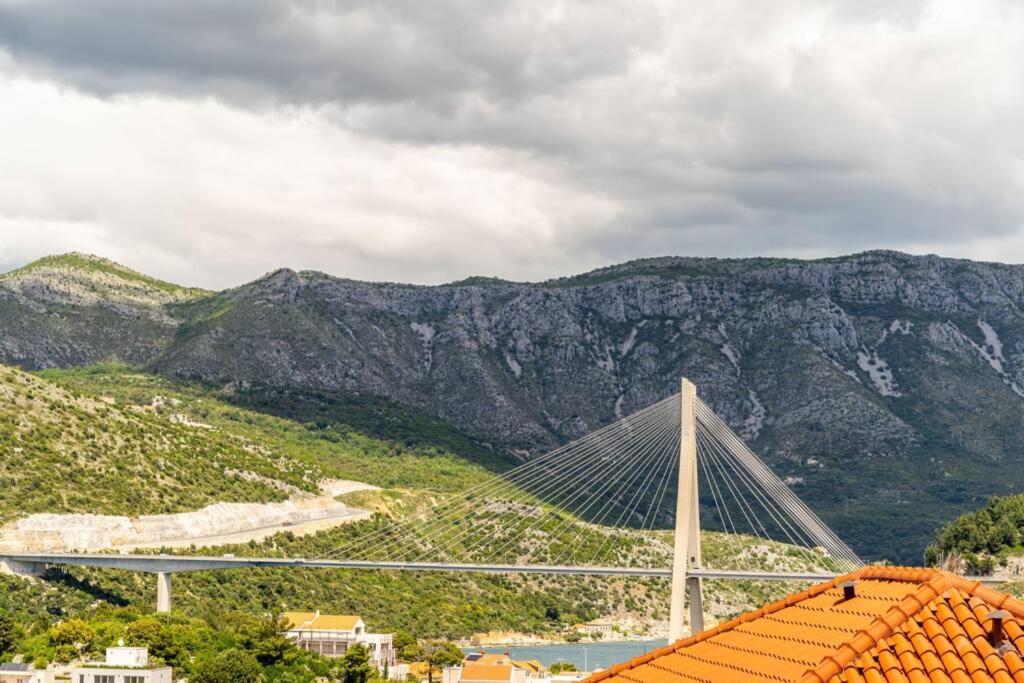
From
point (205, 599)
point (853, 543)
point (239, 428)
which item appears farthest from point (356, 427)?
point (205, 599)

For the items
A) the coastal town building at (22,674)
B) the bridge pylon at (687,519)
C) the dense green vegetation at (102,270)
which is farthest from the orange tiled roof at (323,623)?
the dense green vegetation at (102,270)

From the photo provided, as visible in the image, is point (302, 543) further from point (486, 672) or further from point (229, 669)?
point (486, 672)

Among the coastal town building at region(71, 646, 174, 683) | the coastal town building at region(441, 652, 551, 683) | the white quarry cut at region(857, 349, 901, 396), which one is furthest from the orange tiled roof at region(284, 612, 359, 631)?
the white quarry cut at region(857, 349, 901, 396)

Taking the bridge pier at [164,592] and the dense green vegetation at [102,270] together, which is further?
the dense green vegetation at [102,270]

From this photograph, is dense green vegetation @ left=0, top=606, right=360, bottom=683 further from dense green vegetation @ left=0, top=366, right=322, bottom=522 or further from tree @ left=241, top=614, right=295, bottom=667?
dense green vegetation @ left=0, top=366, right=322, bottom=522

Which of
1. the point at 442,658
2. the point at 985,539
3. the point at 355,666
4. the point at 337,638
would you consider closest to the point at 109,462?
the point at 337,638

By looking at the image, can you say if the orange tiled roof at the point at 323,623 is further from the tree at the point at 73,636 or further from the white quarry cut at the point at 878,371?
the white quarry cut at the point at 878,371
